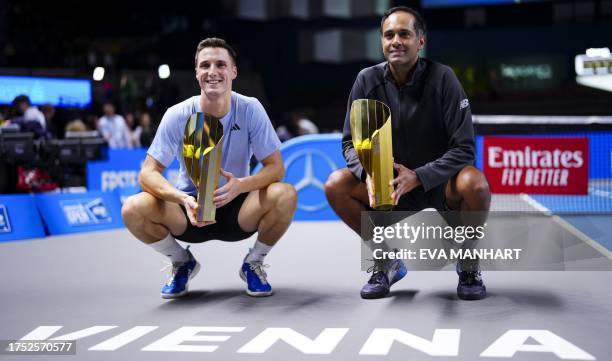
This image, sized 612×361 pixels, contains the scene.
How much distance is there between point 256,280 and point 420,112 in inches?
47.7

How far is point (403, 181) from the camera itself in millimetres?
3465

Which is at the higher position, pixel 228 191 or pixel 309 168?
pixel 228 191

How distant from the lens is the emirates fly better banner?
7.19 m

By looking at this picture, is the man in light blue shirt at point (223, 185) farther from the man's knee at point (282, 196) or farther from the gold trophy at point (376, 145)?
the gold trophy at point (376, 145)

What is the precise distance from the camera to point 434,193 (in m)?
3.87

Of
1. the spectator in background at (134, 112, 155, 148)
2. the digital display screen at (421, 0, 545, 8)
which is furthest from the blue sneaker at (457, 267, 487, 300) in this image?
the digital display screen at (421, 0, 545, 8)

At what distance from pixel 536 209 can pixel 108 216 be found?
434cm

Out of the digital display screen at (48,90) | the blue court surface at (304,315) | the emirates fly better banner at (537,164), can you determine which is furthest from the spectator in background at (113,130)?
the blue court surface at (304,315)

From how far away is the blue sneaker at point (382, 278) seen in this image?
3770 mm

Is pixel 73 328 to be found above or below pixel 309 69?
below

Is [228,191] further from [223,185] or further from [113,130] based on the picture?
[113,130]

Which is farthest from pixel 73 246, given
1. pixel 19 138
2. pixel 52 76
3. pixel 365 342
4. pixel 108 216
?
pixel 52 76

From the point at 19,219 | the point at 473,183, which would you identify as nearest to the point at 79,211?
the point at 19,219

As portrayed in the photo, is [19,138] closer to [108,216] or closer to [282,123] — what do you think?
[108,216]
